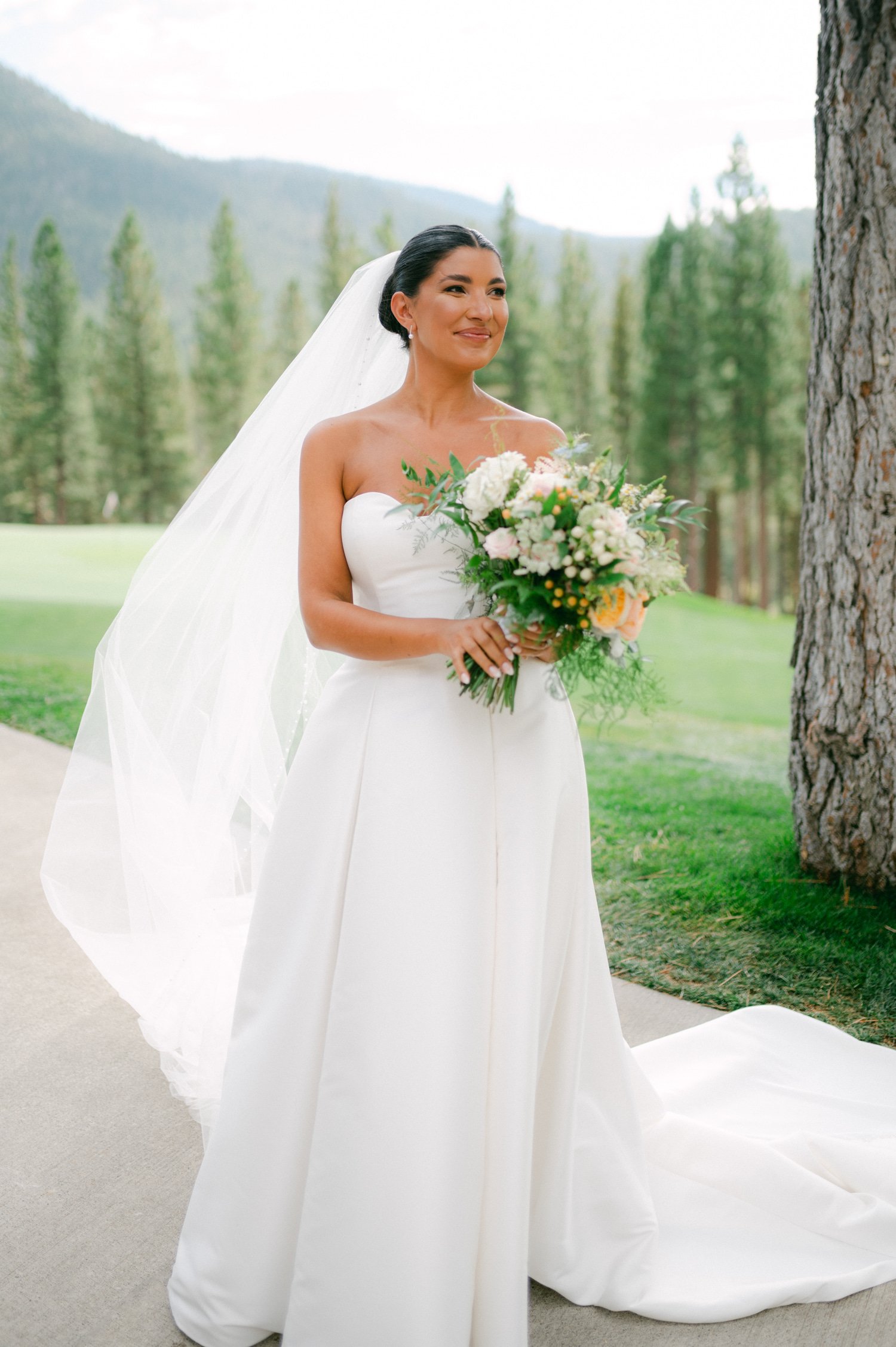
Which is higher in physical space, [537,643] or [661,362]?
[661,362]

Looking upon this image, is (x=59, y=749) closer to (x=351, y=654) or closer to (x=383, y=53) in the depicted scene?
(x=351, y=654)

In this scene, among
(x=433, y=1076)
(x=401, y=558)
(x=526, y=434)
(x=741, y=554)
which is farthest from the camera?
(x=741, y=554)

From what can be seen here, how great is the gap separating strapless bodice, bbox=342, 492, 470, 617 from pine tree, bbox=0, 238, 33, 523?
3233cm

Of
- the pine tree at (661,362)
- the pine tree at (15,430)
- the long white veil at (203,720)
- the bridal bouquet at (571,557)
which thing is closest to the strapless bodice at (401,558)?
the bridal bouquet at (571,557)

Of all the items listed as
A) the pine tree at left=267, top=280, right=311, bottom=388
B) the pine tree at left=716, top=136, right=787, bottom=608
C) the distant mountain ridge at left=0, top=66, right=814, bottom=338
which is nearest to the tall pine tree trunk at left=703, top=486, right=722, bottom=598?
the pine tree at left=716, top=136, right=787, bottom=608

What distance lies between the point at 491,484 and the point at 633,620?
364mm

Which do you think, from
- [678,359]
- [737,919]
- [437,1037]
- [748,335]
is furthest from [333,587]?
[748,335]

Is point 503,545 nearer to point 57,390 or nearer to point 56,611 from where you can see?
point 56,611

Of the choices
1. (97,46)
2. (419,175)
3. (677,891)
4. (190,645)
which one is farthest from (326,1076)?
(419,175)

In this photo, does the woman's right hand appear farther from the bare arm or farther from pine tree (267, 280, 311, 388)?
pine tree (267, 280, 311, 388)

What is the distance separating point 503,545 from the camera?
1.83 metres

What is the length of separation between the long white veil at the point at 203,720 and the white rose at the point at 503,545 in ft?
4.22

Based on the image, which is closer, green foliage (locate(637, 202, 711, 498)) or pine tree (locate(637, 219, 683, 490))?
green foliage (locate(637, 202, 711, 498))

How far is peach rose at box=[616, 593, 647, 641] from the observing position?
1890mm
